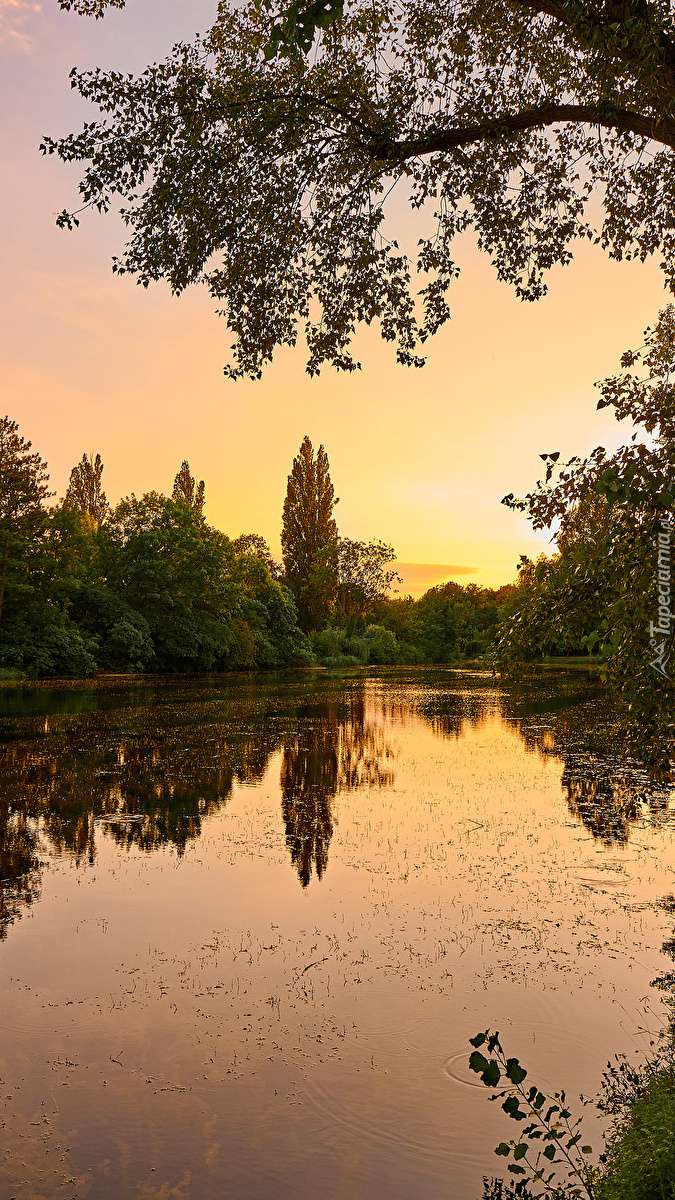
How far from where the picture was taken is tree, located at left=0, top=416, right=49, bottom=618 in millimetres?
43969

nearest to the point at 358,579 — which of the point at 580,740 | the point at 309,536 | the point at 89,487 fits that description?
the point at 309,536

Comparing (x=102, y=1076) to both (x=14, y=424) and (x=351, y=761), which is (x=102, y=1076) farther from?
(x=14, y=424)

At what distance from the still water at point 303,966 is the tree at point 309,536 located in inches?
2482

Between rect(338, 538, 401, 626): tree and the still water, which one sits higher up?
rect(338, 538, 401, 626): tree

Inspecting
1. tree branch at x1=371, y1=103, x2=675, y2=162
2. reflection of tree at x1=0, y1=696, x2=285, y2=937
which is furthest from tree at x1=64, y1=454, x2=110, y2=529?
tree branch at x1=371, y1=103, x2=675, y2=162

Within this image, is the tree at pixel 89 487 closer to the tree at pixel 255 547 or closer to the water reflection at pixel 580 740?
the tree at pixel 255 547

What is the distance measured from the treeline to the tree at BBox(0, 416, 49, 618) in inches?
2.8

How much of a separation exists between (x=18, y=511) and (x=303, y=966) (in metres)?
42.0

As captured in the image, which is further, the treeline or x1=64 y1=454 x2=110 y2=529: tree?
x1=64 y1=454 x2=110 y2=529: tree

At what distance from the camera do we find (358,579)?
276 ft

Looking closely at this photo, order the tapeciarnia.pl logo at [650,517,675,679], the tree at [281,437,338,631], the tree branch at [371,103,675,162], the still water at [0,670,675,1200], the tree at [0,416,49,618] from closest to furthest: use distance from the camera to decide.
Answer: the tapeciarnia.pl logo at [650,517,675,679] < the still water at [0,670,675,1200] < the tree branch at [371,103,675,162] < the tree at [0,416,49,618] < the tree at [281,437,338,631]

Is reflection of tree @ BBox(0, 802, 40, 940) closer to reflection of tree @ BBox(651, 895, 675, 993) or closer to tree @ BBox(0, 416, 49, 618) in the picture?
reflection of tree @ BBox(651, 895, 675, 993)

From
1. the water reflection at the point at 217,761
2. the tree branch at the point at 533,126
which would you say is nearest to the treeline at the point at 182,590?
the water reflection at the point at 217,761

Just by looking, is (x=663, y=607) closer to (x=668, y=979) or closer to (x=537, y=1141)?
(x=537, y=1141)
